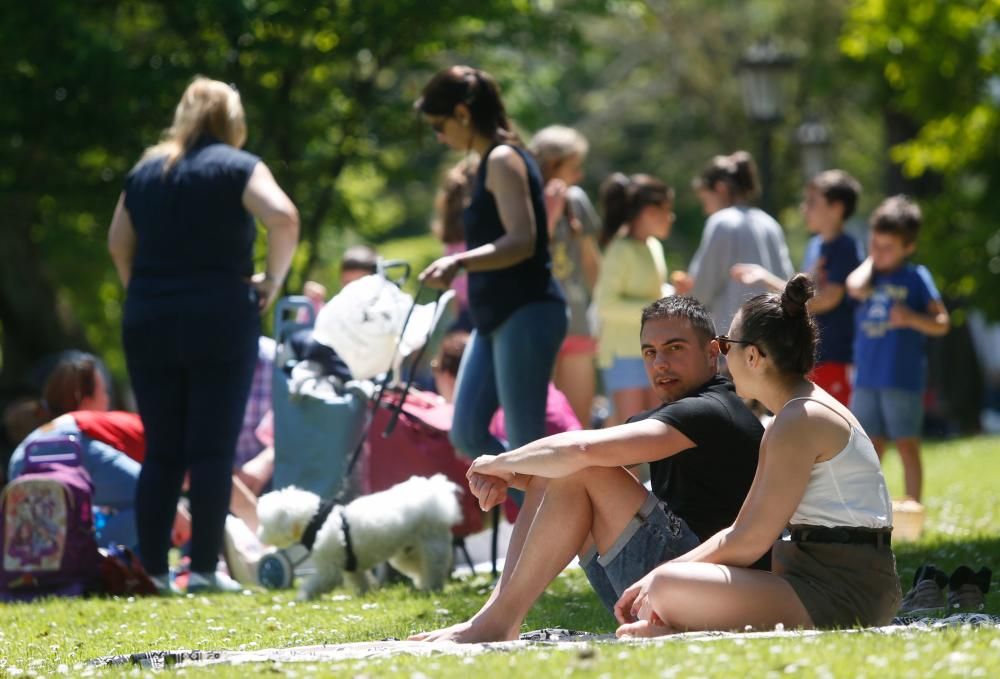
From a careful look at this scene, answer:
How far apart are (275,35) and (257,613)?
8541mm

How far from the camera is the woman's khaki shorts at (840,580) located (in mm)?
4996

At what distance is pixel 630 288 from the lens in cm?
1065

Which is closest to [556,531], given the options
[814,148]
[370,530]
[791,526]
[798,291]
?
[791,526]

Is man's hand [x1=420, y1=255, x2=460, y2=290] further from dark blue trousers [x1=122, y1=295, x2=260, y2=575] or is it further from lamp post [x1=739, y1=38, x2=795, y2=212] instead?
lamp post [x1=739, y1=38, x2=795, y2=212]

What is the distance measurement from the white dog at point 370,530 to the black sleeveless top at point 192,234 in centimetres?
105

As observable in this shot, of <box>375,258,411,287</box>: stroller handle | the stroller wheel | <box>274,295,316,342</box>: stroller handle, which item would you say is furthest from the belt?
<box>274,295,316,342</box>: stroller handle

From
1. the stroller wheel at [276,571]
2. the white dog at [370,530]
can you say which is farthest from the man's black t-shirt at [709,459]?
the stroller wheel at [276,571]

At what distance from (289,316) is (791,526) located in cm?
458

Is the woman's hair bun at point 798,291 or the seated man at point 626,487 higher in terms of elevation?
the woman's hair bun at point 798,291

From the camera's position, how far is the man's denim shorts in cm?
973

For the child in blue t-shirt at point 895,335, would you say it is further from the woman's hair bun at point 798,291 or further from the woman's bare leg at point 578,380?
the woman's hair bun at point 798,291

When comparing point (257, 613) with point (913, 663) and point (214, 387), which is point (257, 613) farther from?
point (913, 663)

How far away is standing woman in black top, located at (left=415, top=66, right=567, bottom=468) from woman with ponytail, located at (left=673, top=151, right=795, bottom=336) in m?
2.79

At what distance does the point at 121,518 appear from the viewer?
916 centimetres
